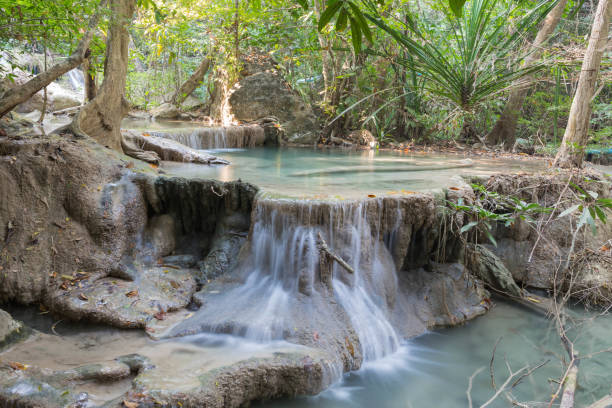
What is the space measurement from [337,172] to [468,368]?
374 centimetres

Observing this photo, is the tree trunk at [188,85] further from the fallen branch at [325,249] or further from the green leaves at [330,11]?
the green leaves at [330,11]

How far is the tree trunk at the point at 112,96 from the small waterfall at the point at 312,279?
293cm

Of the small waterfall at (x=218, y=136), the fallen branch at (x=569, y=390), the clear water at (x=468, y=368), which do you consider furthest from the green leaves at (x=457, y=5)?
the small waterfall at (x=218, y=136)

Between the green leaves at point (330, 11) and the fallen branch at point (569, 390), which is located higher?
the green leaves at point (330, 11)

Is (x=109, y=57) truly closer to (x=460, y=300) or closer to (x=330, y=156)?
(x=330, y=156)

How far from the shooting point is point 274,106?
41.5 ft

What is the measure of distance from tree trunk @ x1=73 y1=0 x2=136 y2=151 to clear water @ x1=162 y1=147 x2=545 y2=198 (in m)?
1.01

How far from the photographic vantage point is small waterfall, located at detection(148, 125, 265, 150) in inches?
372

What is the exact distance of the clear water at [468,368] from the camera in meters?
3.85

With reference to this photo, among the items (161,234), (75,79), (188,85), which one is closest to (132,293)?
(161,234)

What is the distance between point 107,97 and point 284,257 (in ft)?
12.3

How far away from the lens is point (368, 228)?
501 centimetres

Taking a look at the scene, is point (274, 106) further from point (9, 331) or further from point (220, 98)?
point (9, 331)

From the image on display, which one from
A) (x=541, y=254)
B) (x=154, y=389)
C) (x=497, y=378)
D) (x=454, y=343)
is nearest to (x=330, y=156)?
(x=541, y=254)
